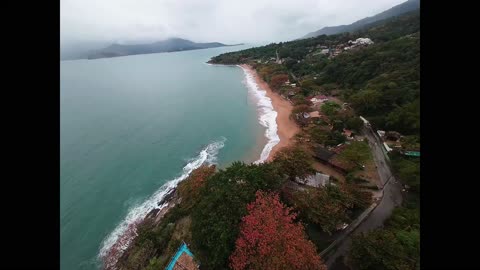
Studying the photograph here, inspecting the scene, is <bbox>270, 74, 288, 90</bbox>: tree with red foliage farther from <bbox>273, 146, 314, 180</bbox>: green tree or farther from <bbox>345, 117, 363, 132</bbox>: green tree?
<bbox>273, 146, 314, 180</bbox>: green tree

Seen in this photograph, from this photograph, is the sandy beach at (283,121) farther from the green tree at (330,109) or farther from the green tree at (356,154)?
the green tree at (356,154)

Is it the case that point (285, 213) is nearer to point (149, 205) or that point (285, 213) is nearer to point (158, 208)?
point (158, 208)

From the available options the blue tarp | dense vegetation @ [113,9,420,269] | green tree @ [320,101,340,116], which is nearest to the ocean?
dense vegetation @ [113,9,420,269]

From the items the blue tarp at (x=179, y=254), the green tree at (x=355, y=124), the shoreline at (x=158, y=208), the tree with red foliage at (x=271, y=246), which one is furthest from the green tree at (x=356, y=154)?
the blue tarp at (x=179, y=254)

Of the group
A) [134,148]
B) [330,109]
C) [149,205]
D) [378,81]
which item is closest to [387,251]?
[149,205]
